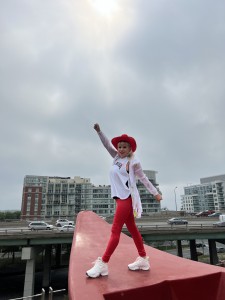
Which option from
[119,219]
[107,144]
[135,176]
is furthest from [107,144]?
[119,219]

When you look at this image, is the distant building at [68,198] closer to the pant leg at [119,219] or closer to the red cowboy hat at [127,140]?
the red cowboy hat at [127,140]

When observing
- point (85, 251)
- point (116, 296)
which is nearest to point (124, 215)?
point (116, 296)

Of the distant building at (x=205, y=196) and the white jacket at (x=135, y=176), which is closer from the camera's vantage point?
the white jacket at (x=135, y=176)

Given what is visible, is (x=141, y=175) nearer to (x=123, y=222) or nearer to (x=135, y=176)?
(x=135, y=176)

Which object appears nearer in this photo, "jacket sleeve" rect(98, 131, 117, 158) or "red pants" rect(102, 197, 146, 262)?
"red pants" rect(102, 197, 146, 262)

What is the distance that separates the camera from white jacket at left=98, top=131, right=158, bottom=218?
3256mm

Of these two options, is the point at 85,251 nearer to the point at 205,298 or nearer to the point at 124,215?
the point at 124,215

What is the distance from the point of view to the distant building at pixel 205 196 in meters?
117

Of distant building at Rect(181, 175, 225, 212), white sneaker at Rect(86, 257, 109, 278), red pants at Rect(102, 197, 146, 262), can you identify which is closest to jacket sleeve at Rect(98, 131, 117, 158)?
red pants at Rect(102, 197, 146, 262)

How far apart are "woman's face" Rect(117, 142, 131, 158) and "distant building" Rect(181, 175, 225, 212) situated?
12210 cm

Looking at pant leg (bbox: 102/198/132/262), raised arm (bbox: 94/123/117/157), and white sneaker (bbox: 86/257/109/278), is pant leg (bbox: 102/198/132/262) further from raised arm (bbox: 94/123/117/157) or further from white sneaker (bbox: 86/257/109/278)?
raised arm (bbox: 94/123/117/157)

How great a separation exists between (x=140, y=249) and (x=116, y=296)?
1.01 m

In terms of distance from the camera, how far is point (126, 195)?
3.24m

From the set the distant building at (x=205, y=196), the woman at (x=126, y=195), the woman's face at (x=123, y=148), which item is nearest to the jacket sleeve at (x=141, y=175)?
the woman at (x=126, y=195)
